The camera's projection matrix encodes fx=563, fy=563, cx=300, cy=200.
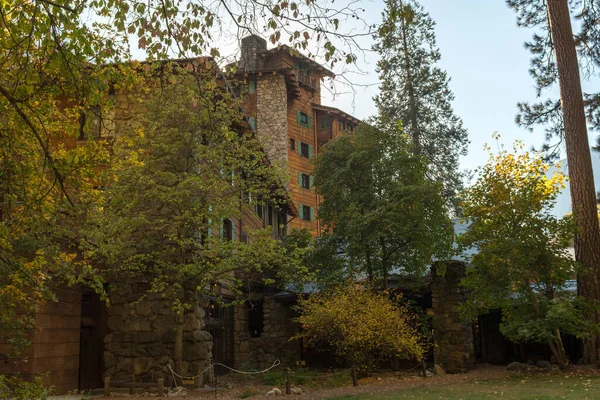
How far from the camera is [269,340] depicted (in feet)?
71.9

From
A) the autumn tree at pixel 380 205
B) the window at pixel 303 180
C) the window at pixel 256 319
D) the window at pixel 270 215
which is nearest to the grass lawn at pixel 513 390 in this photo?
the autumn tree at pixel 380 205

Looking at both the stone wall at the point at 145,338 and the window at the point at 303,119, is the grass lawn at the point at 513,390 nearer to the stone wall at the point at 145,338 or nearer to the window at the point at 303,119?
the stone wall at the point at 145,338

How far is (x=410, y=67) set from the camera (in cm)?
3216

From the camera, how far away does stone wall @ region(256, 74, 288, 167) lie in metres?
35.7

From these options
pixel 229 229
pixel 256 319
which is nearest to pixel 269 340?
pixel 256 319

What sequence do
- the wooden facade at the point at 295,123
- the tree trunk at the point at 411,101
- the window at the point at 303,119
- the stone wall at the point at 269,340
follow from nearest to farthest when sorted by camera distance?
the stone wall at the point at 269,340
the tree trunk at the point at 411,101
the wooden facade at the point at 295,123
the window at the point at 303,119

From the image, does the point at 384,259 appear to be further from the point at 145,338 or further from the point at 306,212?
the point at 306,212

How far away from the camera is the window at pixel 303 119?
37.8 meters

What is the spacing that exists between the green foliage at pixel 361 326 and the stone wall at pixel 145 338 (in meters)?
3.84

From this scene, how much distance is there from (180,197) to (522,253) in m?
9.50

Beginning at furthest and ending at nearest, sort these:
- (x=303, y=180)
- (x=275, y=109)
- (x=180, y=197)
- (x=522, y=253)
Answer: (x=303, y=180) < (x=275, y=109) < (x=522, y=253) < (x=180, y=197)

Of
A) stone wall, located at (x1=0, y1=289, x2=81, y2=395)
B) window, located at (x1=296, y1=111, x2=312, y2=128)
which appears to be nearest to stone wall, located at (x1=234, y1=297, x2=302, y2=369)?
stone wall, located at (x1=0, y1=289, x2=81, y2=395)

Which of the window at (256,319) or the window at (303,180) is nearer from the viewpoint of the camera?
the window at (256,319)

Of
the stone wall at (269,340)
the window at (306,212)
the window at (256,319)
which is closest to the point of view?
the stone wall at (269,340)
